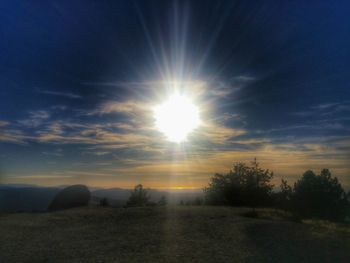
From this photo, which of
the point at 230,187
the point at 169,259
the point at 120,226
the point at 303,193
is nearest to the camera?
the point at 169,259

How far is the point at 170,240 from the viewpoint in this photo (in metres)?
13.3

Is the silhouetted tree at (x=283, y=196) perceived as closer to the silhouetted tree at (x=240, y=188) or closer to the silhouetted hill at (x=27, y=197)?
the silhouetted tree at (x=240, y=188)

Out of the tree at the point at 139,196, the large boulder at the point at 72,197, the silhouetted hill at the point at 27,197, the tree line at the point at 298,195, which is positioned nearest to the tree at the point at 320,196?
the tree line at the point at 298,195

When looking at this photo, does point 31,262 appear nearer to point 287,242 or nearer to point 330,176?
point 287,242

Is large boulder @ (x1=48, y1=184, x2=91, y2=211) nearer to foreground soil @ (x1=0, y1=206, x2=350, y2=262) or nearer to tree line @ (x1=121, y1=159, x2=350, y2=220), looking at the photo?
tree line @ (x1=121, y1=159, x2=350, y2=220)

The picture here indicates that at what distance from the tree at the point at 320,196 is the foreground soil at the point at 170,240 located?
49.3 feet

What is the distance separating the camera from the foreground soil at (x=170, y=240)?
36.5 ft

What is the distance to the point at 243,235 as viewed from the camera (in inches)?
549

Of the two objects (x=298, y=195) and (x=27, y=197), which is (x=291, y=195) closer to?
(x=298, y=195)

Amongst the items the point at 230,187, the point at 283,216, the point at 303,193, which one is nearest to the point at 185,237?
the point at 283,216

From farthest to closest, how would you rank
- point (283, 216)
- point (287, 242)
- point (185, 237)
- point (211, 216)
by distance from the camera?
point (283, 216), point (211, 216), point (185, 237), point (287, 242)

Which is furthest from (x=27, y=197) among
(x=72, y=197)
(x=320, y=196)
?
(x=320, y=196)

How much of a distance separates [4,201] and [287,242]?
408 feet

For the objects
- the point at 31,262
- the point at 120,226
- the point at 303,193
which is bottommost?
the point at 31,262
